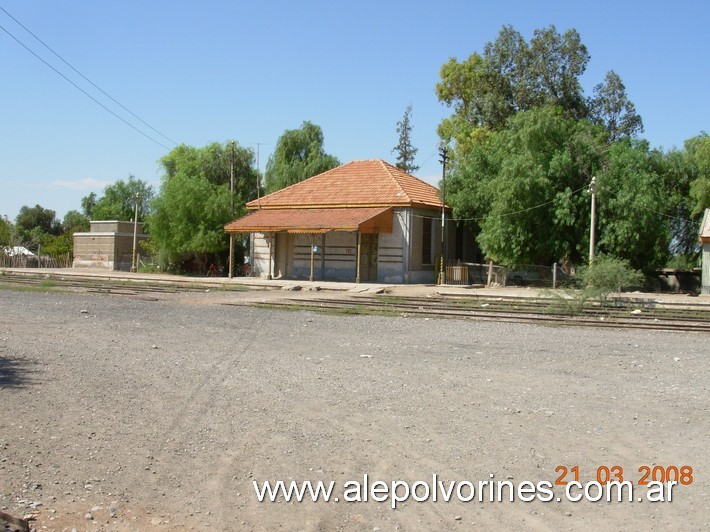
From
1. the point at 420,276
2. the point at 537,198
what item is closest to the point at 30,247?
the point at 420,276

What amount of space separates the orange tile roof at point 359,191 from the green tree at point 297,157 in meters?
12.9

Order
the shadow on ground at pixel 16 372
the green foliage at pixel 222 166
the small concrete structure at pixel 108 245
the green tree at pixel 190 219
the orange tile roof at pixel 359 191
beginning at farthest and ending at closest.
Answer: the green foliage at pixel 222 166
the small concrete structure at pixel 108 245
the green tree at pixel 190 219
the orange tile roof at pixel 359 191
the shadow on ground at pixel 16 372

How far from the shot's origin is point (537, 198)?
109 feet

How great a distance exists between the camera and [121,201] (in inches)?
3637

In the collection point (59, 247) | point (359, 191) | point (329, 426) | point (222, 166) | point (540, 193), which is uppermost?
point (222, 166)

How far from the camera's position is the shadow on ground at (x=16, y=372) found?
9.66 m

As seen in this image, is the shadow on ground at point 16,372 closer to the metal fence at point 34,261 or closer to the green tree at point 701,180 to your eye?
the green tree at point 701,180

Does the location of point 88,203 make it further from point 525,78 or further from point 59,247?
point 525,78

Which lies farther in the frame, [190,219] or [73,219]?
[73,219]

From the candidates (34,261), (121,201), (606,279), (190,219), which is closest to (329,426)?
(606,279)

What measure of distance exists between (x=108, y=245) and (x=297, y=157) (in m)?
15.5

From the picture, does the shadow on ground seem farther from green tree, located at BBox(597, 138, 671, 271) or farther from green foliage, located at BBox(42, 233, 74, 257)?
green foliage, located at BBox(42, 233, 74, 257)

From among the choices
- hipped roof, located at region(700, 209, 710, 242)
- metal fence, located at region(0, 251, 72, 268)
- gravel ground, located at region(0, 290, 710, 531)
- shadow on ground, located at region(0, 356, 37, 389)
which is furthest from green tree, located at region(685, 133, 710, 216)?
metal fence, located at region(0, 251, 72, 268)

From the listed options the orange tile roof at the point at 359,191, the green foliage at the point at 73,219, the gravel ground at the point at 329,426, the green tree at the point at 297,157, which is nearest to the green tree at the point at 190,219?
the orange tile roof at the point at 359,191
